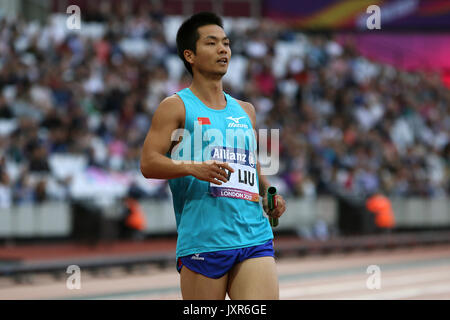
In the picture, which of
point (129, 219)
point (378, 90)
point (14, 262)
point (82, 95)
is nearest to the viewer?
point (14, 262)

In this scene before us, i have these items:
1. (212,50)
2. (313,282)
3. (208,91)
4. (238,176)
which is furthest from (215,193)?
(313,282)

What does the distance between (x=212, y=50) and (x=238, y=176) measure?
75 centimetres

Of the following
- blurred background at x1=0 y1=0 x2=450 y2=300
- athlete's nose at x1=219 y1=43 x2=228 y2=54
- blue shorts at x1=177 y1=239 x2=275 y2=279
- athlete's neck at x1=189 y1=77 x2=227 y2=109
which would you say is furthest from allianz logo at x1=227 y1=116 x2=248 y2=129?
blurred background at x1=0 y1=0 x2=450 y2=300

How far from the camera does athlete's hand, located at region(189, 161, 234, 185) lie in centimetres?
417

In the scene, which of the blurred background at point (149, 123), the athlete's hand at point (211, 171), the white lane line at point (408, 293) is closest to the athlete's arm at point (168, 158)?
the athlete's hand at point (211, 171)

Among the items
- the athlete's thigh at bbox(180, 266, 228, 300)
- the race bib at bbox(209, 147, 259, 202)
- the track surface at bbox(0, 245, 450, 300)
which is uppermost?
the race bib at bbox(209, 147, 259, 202)

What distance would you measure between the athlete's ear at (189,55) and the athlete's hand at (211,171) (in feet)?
2.43

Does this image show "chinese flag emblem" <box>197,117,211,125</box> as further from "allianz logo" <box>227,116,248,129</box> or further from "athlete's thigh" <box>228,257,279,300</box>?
"athlete's thigh" <box>228,257,279,300</box>

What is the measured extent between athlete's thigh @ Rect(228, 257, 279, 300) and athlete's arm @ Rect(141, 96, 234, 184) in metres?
0.52

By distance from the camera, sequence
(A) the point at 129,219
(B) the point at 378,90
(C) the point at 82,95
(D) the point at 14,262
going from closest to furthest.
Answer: (D) the point at 14,262, (A) the point at 129,219, (C) the point at 82,95, (B) the point at 378,90

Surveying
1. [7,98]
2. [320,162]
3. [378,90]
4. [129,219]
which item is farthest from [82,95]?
[378,90]
